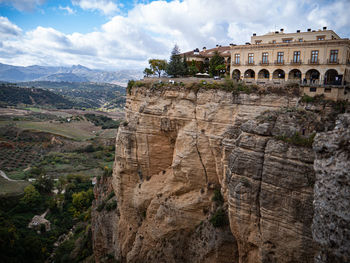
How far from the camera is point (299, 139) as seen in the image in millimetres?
13516

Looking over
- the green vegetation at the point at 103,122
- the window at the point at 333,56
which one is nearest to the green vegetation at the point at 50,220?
the window at the point at 333,56

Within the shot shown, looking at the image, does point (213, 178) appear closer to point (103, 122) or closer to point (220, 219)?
point (220, 219)

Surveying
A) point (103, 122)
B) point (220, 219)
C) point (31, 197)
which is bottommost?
point (31, 197)

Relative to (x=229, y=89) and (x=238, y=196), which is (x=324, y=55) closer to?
(x=229, y=89)

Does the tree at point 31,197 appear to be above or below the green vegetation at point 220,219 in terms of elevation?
below

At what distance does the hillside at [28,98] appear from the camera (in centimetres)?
16244

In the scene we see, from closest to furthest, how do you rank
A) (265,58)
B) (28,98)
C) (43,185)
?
(265,58), (43,185), (28,98)

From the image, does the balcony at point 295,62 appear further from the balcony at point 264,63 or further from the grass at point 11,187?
the grass at point 11,187

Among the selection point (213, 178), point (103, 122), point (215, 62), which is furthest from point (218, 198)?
point (103, 122)

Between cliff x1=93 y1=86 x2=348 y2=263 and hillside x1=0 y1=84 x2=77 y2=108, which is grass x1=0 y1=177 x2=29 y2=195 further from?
hillside x1=0 y1=84 x2=77 y2=108

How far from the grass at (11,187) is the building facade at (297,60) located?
56.2 meters

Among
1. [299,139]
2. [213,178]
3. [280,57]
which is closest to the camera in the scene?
[299,139]

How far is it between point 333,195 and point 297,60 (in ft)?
51.9

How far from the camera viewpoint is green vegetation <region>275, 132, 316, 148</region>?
13141 mm
